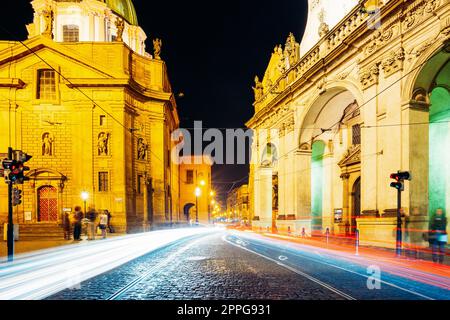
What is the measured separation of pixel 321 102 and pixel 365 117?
5.83 metres

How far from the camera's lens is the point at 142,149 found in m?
33.9

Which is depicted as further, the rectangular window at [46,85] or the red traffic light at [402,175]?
the rectangular window at [46,85]

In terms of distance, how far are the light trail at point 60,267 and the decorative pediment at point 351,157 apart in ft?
47.3

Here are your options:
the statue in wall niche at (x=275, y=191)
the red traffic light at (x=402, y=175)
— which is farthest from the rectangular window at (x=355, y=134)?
the red traffic light at (x=402, y=175)

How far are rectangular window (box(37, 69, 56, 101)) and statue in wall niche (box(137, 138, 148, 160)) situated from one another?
27.5 ft

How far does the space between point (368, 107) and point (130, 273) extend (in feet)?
44.4

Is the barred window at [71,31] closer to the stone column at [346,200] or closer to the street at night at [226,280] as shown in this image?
the stone column at [346,200]

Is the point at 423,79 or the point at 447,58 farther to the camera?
the point at 423,79

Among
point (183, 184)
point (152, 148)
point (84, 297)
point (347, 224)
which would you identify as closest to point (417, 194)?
point (347, 224)

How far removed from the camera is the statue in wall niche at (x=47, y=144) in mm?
30141

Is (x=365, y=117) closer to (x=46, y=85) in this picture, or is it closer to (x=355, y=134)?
(x=355, y=134)

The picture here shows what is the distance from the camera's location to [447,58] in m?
13.6

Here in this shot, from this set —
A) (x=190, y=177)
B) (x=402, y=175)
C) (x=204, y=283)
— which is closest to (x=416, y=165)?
(x=402, y=175)
